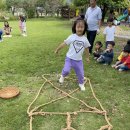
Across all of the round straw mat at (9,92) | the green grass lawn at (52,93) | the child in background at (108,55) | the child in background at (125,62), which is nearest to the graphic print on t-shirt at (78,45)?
the green grass lawn at (52,93)

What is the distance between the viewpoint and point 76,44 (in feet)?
17.1

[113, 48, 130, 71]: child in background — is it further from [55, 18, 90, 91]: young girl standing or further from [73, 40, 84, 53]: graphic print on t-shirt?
[73, 40, 84, 53]: graphic print on t-shirt

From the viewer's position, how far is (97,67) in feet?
23.3

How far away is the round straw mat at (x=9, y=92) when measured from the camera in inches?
196

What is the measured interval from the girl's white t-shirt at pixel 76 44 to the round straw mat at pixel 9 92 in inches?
48.3

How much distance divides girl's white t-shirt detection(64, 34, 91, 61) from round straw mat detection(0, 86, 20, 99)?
1227 mm

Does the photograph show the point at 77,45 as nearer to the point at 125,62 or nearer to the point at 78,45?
the point at 78,45

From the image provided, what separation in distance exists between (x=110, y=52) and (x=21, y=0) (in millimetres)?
28653

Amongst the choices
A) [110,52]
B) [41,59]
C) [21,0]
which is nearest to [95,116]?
[110,52]

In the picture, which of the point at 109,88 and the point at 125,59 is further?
the point at 125,59

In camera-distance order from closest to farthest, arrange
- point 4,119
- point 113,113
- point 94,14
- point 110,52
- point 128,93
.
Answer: point 4,119
point 113,113
point 128,93
point 110,52
point 94,14

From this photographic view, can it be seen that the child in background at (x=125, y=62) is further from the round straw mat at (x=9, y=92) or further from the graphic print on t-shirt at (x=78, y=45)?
the round straw mat at (x=9, y=92)

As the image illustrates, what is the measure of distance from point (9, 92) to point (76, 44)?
156cm

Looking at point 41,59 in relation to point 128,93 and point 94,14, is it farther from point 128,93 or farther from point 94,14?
point 128,93
